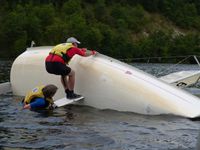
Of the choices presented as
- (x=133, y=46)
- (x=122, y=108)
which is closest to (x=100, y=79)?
(x=122, y=108)

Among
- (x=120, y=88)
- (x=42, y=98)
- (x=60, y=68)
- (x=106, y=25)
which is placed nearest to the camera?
(x=120, y=88)

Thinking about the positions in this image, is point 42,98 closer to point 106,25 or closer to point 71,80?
point 71,80

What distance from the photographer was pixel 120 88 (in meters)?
12.0

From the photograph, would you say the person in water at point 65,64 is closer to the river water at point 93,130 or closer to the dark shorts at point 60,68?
the dark shorts at point 60,68

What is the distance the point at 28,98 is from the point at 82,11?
105 m

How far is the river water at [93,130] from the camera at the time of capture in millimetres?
8328

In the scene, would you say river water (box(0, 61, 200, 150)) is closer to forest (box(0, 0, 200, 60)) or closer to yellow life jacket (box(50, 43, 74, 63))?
yellow life jacket (box(50, 43, 74, 63))

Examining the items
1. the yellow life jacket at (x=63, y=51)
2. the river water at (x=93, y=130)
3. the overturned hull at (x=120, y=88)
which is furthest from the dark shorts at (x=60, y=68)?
the river water at (x=93, y=130)

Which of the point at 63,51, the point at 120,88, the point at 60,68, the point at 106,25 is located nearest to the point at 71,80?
the point at 60,68

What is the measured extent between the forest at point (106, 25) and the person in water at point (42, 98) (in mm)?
61130

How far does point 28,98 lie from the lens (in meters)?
12.3

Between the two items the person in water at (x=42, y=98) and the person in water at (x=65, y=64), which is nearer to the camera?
the person in water at (x=42, y=98)

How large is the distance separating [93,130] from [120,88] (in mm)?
2627

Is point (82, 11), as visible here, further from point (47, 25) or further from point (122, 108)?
point (122, 108)
